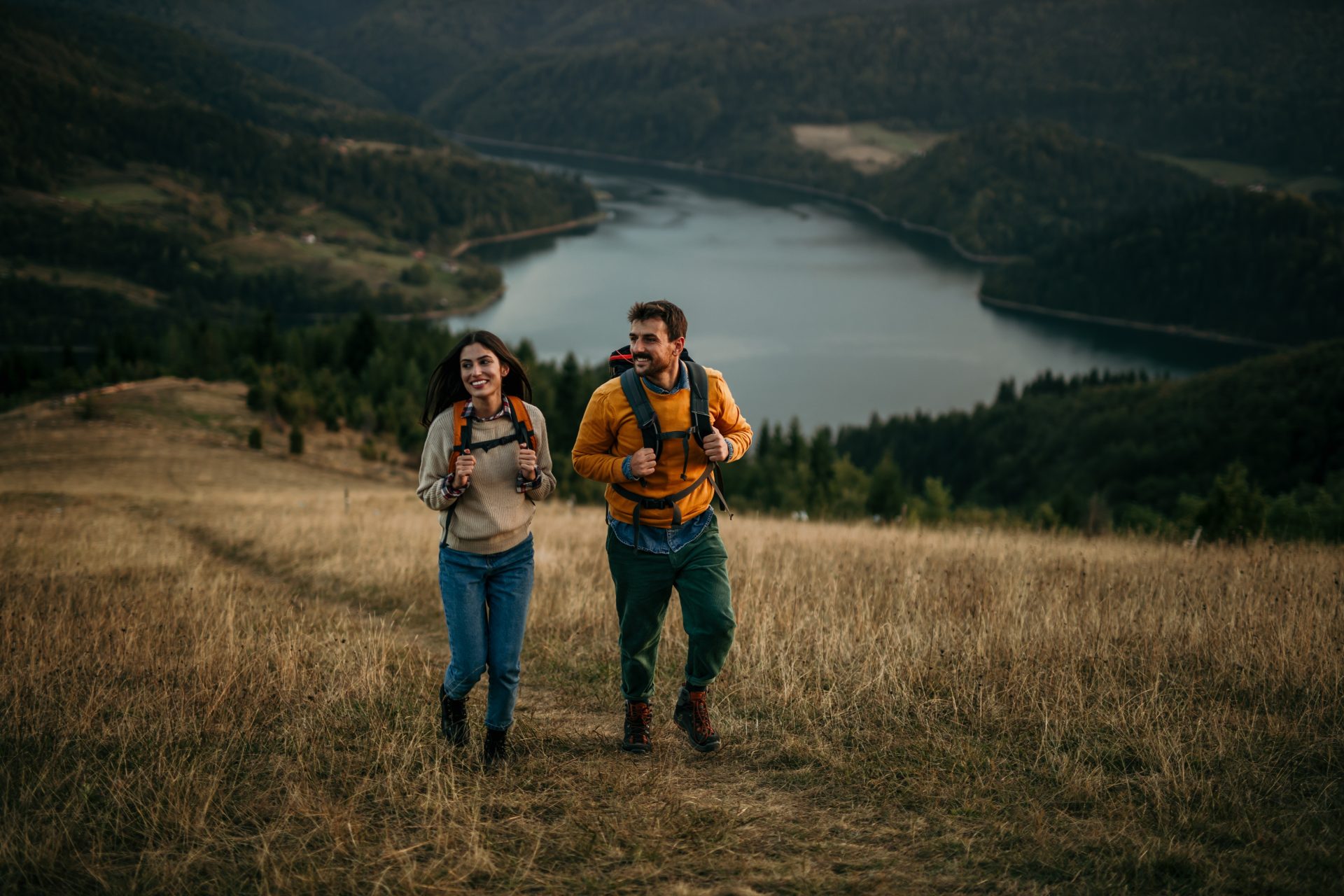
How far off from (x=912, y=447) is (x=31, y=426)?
71.6 meters

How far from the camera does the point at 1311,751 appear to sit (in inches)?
169

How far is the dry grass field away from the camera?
349 centimetres

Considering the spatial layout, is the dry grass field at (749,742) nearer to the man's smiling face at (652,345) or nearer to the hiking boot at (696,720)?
the hiking boot at (696,720)

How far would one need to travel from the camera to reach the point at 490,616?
4441 mm

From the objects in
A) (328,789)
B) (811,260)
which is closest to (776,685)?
(328,789)

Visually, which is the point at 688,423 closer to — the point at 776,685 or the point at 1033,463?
the point at 776,685

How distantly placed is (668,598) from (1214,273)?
18536cm

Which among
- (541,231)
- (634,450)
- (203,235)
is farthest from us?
A: (541,231)

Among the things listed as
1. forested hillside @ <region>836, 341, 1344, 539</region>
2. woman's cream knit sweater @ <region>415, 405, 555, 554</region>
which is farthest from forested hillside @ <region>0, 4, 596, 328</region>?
woman's cream knit sweater @ <region>415, 405, 555, 554</region>

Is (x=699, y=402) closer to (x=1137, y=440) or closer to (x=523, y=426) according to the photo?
(x=523, y=426)

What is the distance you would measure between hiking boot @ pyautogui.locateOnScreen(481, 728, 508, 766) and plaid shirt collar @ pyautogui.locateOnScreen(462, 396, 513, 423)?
4.90 ft

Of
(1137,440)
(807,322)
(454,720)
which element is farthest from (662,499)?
(807,322)

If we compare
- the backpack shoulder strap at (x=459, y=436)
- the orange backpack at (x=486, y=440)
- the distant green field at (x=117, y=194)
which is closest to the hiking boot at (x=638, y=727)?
the orange backpack at (x=486, y=440)

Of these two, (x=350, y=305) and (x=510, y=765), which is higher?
(x=350, y=305)
